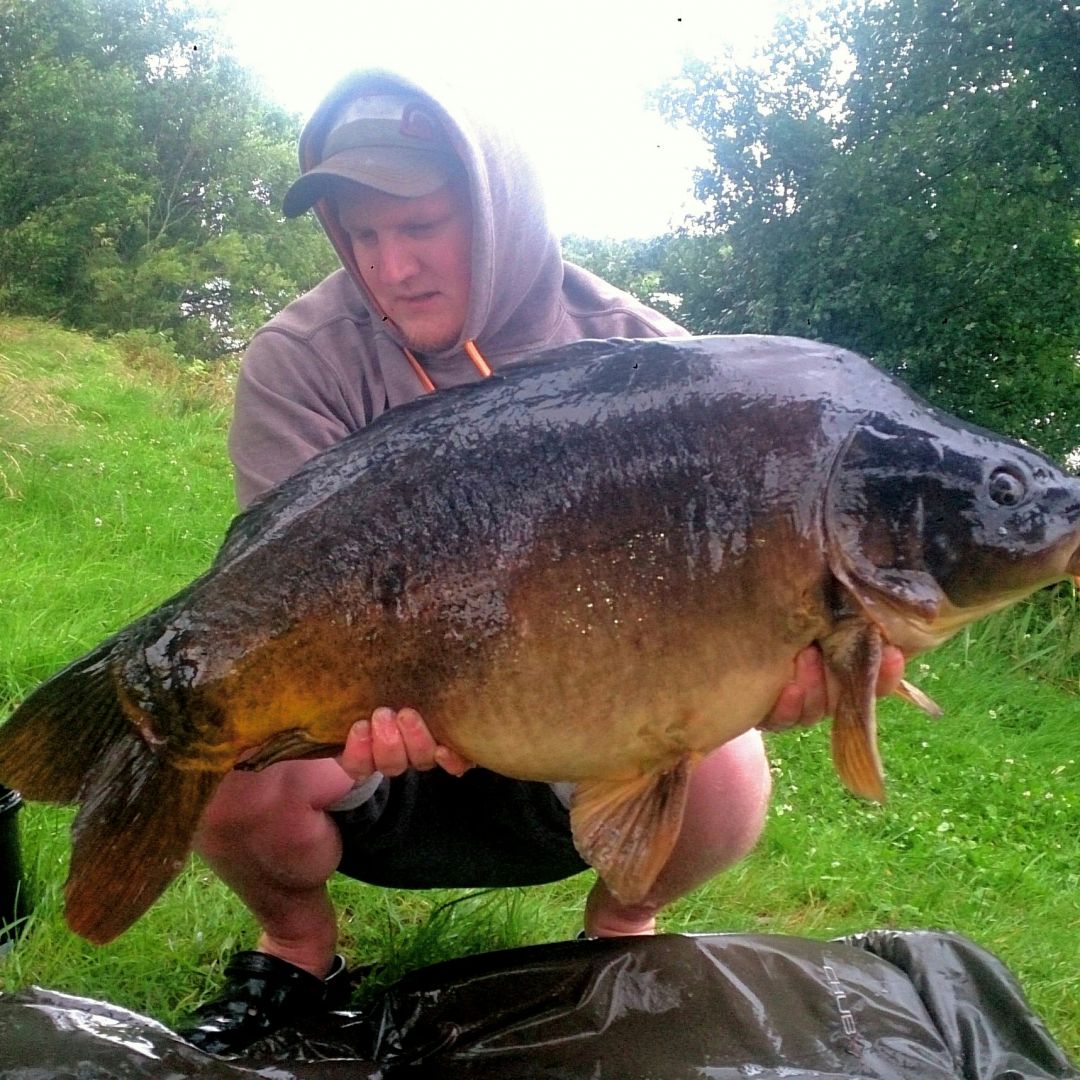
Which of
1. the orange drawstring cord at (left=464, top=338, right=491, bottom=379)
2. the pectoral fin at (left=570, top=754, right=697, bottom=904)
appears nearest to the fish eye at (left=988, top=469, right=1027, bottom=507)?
the pectoral fin at (left=570, top=754, right=697, bottom=904)

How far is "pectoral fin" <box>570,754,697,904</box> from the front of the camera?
1.37 metres

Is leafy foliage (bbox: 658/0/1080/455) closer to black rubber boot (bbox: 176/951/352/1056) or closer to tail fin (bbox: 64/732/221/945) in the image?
black rubber boot (bbox: 176/951/352/1056)

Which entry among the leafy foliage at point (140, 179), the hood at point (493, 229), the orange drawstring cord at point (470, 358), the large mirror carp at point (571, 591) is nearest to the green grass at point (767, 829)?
the large mirror carp at point (571, 591)

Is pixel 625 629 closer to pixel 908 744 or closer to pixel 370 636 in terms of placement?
pixel 370 636

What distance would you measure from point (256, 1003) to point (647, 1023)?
658mm

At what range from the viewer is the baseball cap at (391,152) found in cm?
165

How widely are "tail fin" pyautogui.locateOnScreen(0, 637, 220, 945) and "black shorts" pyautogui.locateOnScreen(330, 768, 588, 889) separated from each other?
0.45 m

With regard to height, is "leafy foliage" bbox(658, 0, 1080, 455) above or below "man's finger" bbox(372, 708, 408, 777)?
above

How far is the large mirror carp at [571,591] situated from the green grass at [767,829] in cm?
67

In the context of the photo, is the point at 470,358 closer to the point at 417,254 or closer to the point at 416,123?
the point at 417,254

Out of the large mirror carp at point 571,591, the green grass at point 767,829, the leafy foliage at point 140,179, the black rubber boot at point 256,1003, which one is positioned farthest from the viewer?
the leafy foliage at point 140,179

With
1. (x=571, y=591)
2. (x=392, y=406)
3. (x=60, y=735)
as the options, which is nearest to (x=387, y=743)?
(x=571, y=591)

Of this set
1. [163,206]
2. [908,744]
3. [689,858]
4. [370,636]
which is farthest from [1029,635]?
[163,206]

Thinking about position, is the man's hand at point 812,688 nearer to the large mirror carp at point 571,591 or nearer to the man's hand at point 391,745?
the large mirror carp at point 571,591
